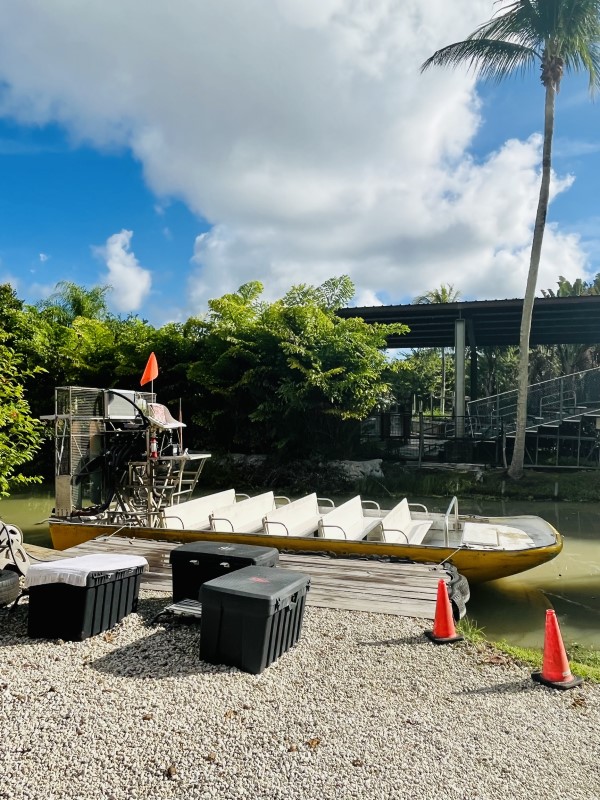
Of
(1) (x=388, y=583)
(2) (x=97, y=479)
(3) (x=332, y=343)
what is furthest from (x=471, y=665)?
(3) (x=332, y=343)

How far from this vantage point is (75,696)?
384 cm

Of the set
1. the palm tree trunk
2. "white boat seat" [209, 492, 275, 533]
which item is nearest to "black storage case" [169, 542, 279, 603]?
"white boat seat" [209, 492, 275, 533]

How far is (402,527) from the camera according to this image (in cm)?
880

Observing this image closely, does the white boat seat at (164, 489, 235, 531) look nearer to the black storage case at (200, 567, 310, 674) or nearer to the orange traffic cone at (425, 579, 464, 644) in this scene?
the black storage case at (200, 567, 310, 674)

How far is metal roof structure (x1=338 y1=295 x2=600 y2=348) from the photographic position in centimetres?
2041

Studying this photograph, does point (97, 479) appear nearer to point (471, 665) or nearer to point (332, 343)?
point (471, 665)

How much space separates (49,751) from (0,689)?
96 cm

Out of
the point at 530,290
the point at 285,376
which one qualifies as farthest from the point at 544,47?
the point at 285,376

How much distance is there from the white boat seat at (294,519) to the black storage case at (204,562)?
2.40 m

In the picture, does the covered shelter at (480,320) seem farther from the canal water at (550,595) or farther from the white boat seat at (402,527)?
the white boat seat at (402,527)

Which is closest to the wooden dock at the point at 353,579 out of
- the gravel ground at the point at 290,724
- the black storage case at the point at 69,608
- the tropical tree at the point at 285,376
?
the gravel ground at the point at 290,724

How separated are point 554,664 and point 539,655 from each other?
1460 millimetres

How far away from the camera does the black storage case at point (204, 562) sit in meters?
5.42

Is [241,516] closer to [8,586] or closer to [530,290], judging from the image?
[8,586]
